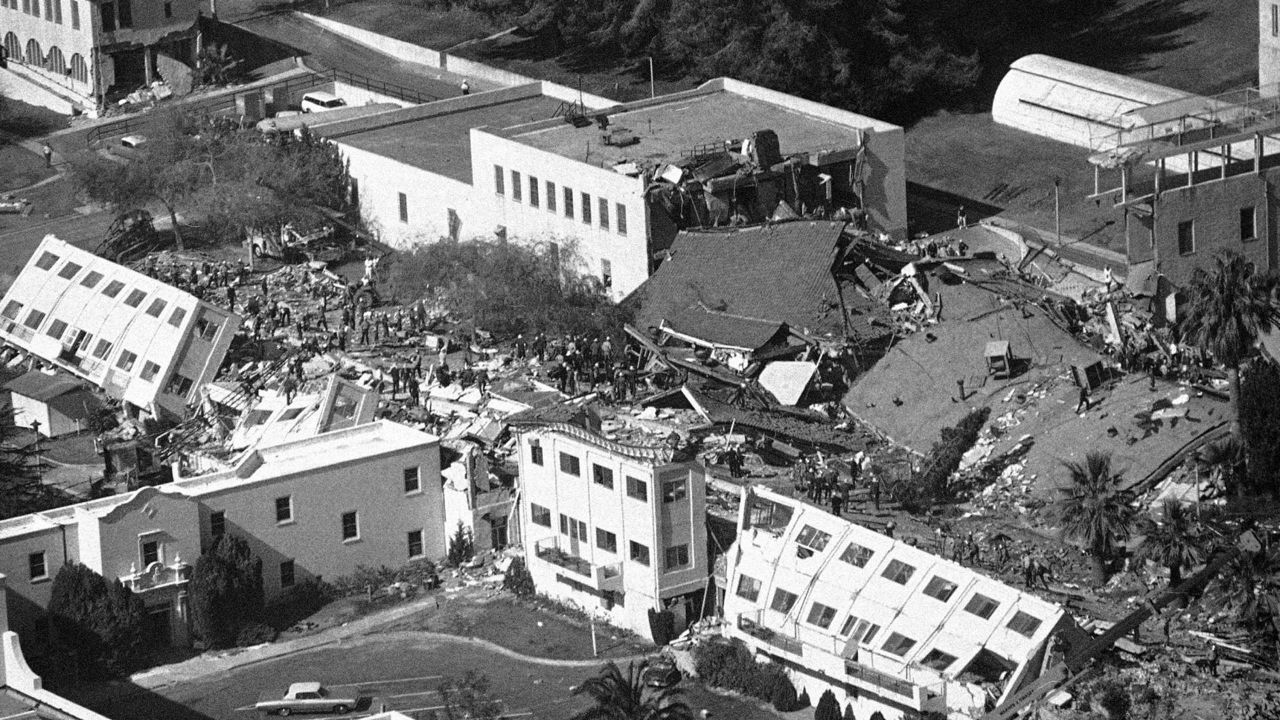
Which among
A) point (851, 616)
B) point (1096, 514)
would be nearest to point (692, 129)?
point (1096, 514)

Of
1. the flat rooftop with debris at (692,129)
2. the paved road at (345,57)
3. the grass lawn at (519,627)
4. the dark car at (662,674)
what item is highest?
the flat rooftop with debris at (692,129)

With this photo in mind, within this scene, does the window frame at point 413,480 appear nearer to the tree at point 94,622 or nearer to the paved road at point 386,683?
the paved road at point 386,683

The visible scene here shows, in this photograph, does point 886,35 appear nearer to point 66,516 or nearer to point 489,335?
point 489,335

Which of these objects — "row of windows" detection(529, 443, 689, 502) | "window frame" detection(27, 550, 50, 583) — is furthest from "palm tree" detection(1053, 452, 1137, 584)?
"window frame" detection(27, 550, 50, 583)

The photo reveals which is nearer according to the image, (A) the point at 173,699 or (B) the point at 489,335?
(A) the point at 173,699

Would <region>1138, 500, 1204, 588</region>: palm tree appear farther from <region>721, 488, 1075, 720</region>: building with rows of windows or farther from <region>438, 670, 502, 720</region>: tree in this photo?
<region>438, 670, 502, 720</region>: tree

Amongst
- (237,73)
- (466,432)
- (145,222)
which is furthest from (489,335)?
(237,73)

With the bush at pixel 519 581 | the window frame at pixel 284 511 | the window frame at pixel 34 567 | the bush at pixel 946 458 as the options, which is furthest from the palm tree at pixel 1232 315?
the window frame at pixel 34 567

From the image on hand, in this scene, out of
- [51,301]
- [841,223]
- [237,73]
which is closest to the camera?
[841,223]
